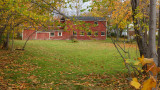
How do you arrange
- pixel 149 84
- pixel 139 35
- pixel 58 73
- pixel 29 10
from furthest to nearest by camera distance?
pixel 29 10
pixel 58 73
pixel 139 35
pixel 149 84

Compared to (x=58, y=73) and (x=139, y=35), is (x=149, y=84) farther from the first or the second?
(x=58, y=73)

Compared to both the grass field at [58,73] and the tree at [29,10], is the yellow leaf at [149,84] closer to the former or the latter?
the grass field at [58,73]

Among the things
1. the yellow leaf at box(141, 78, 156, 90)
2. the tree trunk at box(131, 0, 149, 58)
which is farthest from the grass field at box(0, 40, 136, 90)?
the yellow leaf at box(141, 78, 156, 90)

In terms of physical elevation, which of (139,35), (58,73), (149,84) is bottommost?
(58,73)

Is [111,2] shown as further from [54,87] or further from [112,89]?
[54,87]

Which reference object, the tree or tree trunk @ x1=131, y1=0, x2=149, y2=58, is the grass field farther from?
the tree

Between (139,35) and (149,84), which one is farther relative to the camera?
(139,35)

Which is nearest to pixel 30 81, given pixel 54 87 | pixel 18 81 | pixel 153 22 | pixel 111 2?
pixel 18 81

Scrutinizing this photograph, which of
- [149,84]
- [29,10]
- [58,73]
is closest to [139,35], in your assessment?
[58,73]

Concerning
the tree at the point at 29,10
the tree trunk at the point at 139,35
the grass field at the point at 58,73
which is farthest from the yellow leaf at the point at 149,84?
the tree trunk at the point at 139,35

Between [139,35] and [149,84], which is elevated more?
[139,35]

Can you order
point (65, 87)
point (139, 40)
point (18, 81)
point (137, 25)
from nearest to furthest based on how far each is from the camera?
1. point (65, 87)
2. point (18, 81)
3. point (137, 25)
4. point (139, 40)

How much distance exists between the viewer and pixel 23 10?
23.5 ft

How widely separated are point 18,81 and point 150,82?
6463 millimetres
